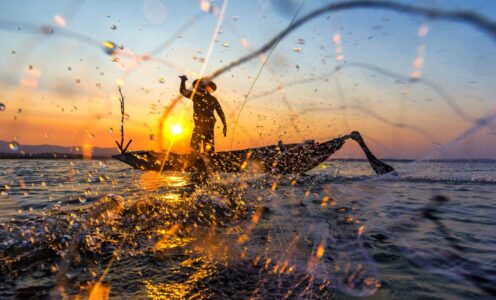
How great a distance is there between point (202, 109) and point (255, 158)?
285 cm

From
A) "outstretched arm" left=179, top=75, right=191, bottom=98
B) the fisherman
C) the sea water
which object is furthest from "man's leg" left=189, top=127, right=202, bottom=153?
the sea water

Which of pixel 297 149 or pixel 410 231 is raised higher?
pixel 297 149

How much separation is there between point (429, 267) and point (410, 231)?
161 cm

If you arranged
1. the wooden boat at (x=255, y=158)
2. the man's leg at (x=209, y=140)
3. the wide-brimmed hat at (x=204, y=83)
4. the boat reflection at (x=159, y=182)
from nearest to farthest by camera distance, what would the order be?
the boat reflection at (x=159, y=182), the wide-brimmed hat at (x=204, y=83), the man's leg at (x=209, y=140), the wooden boat at (x=255, y=158)

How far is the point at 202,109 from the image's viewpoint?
1154 cm

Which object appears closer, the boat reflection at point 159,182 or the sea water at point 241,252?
the sea water at point 241,252

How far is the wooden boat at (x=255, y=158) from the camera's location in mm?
11906

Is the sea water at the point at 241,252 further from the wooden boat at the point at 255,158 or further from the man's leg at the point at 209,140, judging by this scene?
the man's leg at the point at 209,140

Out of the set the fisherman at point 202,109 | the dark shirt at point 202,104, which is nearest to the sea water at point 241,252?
the fisherman at point 202,109

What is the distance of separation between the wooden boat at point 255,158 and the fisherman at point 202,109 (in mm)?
628

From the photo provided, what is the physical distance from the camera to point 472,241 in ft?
13.0

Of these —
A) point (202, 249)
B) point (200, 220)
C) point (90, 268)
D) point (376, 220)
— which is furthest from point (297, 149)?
point (90, 268)

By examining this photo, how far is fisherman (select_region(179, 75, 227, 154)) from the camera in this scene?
11414 millimetres

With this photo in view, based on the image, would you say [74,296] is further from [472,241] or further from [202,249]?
[472,241]
